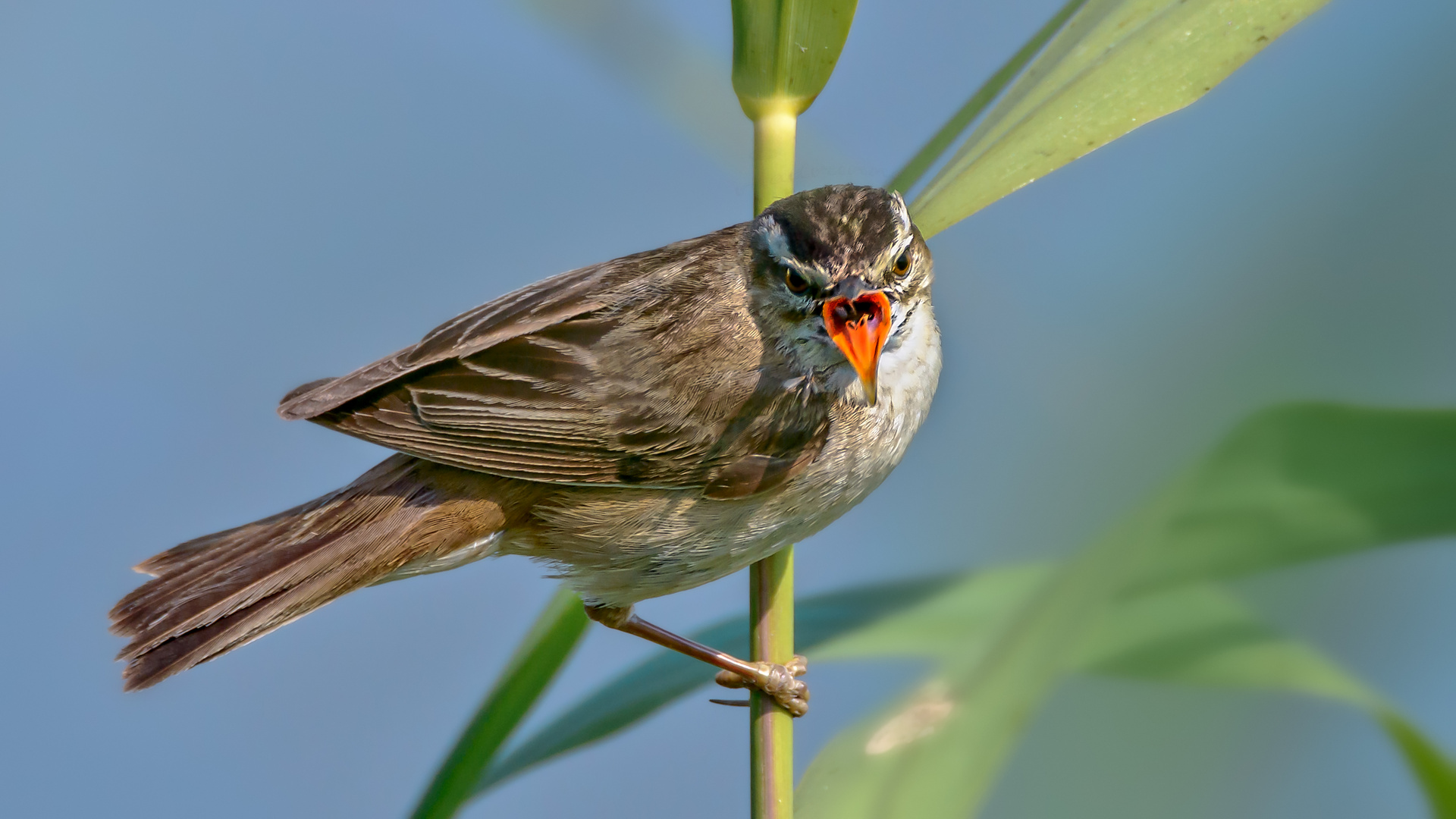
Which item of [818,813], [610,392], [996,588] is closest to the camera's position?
[818,813]

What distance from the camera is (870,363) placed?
1453 mm

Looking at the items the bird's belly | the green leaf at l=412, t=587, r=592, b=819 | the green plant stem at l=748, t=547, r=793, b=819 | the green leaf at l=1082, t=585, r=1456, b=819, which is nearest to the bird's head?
the bird's belly

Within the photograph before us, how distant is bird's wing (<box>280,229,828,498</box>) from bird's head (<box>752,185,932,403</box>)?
0.26 ft

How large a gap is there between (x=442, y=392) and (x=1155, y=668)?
1.17 meters

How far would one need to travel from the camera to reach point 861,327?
1511 millimetres

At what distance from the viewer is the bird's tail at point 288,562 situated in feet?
→ 5.24

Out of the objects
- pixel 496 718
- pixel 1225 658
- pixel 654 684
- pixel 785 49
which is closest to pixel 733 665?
pixel 654 684

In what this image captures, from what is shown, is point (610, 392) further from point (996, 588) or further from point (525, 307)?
point (996, 588)

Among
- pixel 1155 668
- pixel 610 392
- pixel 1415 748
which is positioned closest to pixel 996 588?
pixel 1155 668

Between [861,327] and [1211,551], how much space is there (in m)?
0.53

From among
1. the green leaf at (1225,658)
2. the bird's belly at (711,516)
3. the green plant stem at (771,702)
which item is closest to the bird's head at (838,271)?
the bird's belly at (711,516)

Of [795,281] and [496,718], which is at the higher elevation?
[795,281]

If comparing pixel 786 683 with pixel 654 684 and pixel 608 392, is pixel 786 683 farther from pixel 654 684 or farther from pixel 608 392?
pixel 608 392

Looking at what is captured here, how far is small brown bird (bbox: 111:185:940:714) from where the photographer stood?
167 centimetres
